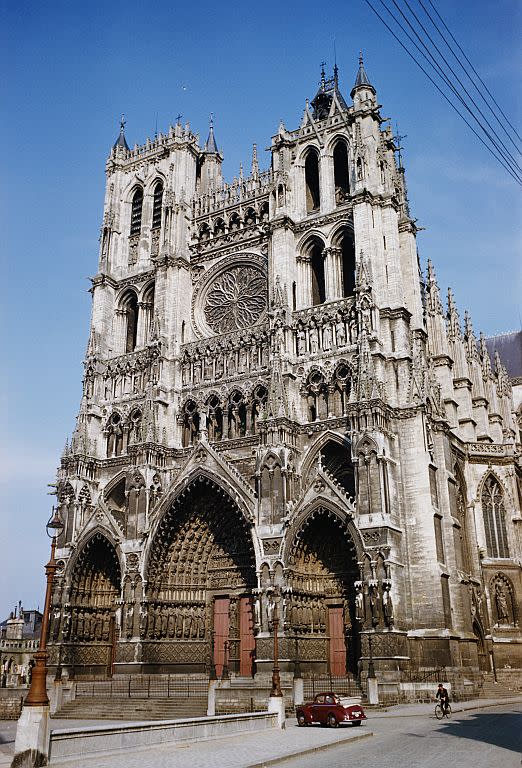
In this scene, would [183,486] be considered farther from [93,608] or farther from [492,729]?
[492,729]

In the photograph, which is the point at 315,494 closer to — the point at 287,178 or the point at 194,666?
the point at 194,666

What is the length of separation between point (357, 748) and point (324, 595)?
15.5 m

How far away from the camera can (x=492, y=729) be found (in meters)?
17.0

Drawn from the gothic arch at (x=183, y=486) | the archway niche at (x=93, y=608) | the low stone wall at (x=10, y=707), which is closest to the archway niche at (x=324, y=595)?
the gothic arch at (x=183, y=486)

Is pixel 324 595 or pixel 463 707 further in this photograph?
pixel 324 595

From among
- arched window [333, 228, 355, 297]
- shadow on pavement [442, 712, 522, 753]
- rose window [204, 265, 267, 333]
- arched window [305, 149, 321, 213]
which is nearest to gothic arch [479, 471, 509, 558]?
arched window [333, 228, 355, 297]

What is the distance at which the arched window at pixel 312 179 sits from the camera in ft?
127

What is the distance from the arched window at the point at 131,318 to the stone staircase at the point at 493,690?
81.6ft

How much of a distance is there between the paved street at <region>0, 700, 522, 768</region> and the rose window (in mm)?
21708

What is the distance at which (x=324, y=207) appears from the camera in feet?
121

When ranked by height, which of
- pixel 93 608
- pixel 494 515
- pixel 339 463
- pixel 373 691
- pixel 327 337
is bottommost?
pixel 373 691

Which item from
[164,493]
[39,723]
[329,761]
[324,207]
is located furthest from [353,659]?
[324,207]

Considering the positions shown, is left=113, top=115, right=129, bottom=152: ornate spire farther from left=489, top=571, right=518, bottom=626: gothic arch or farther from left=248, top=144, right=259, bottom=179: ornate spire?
left=489, top=571, right=518, bottom=626: gothic arch

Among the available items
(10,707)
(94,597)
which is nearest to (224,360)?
(94,597)
